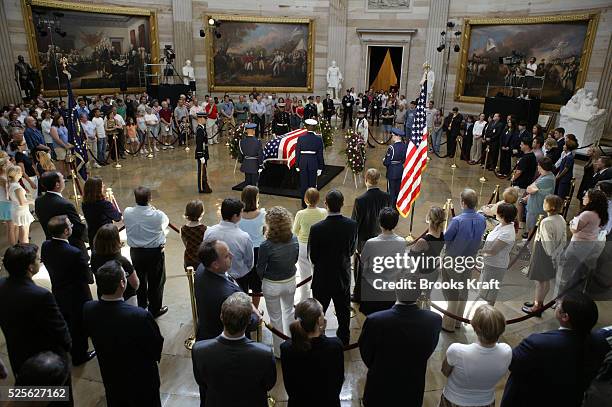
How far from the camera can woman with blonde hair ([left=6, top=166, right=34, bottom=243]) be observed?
254 inches

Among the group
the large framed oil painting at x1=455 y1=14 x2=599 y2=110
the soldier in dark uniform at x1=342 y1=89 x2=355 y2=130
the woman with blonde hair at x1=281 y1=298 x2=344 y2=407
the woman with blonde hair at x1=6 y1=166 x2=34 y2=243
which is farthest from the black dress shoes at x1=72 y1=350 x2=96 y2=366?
the large framed oil painting at x1=455 y1=14 x2=599 y2=110

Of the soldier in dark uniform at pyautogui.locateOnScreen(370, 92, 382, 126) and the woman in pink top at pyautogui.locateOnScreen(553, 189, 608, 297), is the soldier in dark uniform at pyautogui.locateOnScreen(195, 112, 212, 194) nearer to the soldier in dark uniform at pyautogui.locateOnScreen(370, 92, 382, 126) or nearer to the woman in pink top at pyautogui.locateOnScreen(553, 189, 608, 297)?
the woman in pink top at pyautogui.locateOnScreen(553, 189, 608, 297)

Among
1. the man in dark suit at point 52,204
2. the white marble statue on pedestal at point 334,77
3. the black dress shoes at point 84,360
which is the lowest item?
the black dress shoes at point 84,360

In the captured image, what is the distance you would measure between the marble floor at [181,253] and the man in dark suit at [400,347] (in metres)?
1.21

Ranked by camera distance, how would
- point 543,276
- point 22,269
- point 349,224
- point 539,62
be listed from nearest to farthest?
point 22,269, point 349,224, point 543,276, point 539,62

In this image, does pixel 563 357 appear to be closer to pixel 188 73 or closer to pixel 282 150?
pixel 282 150

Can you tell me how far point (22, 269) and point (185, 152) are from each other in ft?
40.1

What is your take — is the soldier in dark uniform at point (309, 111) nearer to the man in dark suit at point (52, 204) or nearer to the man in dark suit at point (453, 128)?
the man in dark suit at point (453, 128)

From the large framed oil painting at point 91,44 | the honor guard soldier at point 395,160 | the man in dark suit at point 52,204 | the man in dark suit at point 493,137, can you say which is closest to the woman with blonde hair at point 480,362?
the man in dark suit at point 52,204

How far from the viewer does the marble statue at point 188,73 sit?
66.5 ft

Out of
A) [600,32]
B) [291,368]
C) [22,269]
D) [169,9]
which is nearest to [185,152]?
A: [169,9]

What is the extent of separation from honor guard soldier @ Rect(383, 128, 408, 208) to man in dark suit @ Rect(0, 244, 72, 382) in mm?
6660

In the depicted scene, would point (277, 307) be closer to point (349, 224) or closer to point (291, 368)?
point (349, 224)

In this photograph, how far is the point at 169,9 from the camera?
66.8 ft
